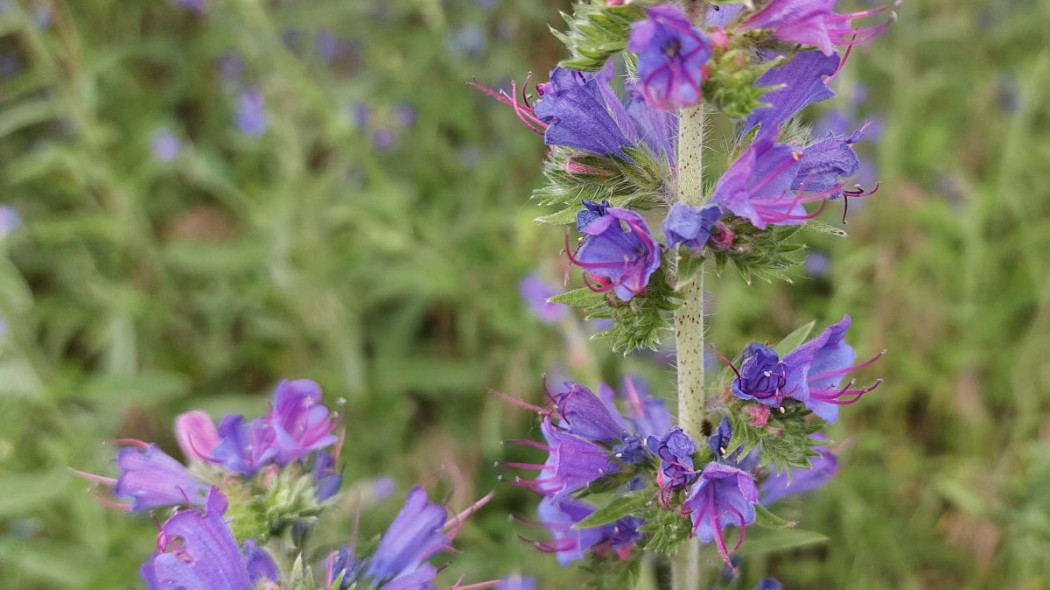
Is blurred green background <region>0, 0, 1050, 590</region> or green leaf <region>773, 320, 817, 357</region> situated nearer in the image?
green leaf <region>773, 320, 817, 357</region>

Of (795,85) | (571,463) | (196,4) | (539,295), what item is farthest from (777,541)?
(196,4)

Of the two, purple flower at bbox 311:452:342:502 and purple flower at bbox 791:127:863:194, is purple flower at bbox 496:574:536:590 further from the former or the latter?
purple flower at bbox 791:127:863:194

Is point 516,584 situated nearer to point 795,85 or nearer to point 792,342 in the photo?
point 792,342

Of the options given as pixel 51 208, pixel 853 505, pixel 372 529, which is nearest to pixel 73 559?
pixel 372 529

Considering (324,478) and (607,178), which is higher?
(607,178)

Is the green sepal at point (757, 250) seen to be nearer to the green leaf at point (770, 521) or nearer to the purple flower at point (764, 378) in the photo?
the purple flower at point (764, 378)

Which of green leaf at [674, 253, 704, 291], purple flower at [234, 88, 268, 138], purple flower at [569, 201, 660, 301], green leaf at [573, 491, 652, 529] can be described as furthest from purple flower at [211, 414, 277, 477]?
purple flower at [234, 88, 268, 138]

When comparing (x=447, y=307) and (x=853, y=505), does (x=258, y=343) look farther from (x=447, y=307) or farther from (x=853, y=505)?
(x=853, y=505)
